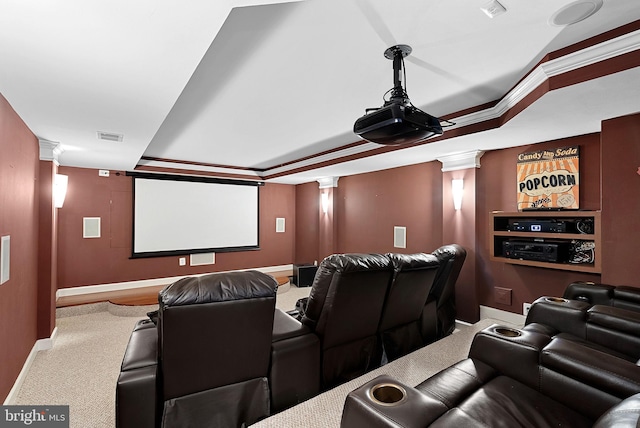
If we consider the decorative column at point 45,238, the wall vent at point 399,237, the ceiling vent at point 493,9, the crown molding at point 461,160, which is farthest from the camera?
the wall vent at point 399,237

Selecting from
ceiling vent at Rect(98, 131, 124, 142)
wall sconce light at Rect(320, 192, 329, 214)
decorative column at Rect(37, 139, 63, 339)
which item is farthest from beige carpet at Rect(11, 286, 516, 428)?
wall sconce light at Rect(320, 192, 329, 214)

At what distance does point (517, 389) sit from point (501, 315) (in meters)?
2.75

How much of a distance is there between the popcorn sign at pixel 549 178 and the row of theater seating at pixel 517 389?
6.01 ft

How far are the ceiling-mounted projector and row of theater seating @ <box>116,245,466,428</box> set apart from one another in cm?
89

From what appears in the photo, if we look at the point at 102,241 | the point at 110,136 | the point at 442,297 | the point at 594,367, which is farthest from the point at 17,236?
the point at 442,297

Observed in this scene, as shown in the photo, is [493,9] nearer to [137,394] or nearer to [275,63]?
[275,63]

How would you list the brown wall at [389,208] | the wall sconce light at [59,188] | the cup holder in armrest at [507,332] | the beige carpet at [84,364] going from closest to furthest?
the cup holder in armrest at [507,332] < the beige carpet at [84,364] < the wall sconce light at [59,188] < the brown wall at [389,208]

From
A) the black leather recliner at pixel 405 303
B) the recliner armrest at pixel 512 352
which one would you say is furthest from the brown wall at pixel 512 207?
the recliner armrest at pixel 512 352

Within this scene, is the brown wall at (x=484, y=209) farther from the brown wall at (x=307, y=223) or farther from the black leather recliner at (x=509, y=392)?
the black leather recliner at (x=509, y=392)

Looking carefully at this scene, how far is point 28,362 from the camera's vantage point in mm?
2809

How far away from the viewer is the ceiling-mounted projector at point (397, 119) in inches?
72.7

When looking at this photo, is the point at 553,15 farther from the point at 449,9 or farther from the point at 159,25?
the point at 159,25

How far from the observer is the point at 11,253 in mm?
2297

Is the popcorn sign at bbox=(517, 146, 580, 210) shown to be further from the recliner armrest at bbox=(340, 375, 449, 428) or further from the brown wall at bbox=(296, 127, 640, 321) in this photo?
the recliner armrest at bbox=(340, 375, 449, 428)
